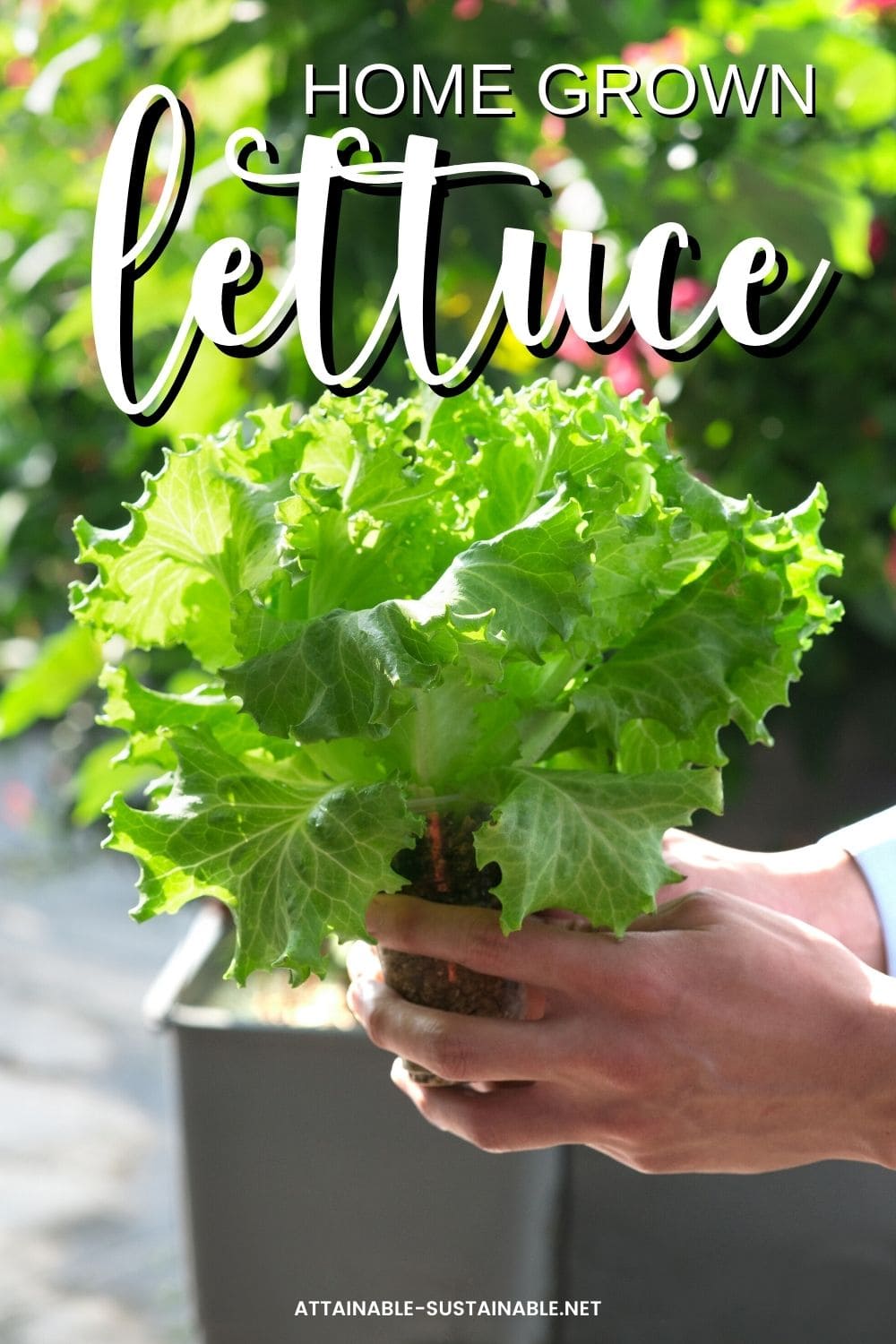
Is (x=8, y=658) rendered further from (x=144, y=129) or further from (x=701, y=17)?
(x=701, y=17)

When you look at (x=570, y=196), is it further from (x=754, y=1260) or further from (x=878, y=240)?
(x=754, y=1260)

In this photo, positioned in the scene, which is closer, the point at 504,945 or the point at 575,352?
the point at 504,945

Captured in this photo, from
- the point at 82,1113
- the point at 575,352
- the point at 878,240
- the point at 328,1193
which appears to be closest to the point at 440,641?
the point at 328,1193

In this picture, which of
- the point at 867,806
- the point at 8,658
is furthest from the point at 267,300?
the point at 867,806

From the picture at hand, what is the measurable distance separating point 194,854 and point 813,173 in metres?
0.81

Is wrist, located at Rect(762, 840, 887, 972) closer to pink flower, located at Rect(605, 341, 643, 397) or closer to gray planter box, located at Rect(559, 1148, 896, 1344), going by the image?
gray planter box, located at Rect(559, 1148, 896, 1344)

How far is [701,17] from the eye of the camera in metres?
1.19

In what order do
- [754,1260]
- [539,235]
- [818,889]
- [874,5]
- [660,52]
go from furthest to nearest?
[874,5] < [660,52] < [539,235] < [754,1260] < [818,889]

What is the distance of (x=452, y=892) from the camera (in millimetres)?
585

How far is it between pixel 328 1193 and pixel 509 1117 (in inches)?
19.9

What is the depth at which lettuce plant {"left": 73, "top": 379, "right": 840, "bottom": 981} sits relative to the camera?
0.50m

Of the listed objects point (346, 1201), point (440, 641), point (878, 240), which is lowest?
point (346, 1201)

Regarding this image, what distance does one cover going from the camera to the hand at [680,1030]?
0.56 m

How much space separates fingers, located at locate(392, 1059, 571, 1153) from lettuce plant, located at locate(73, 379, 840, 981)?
120mm
